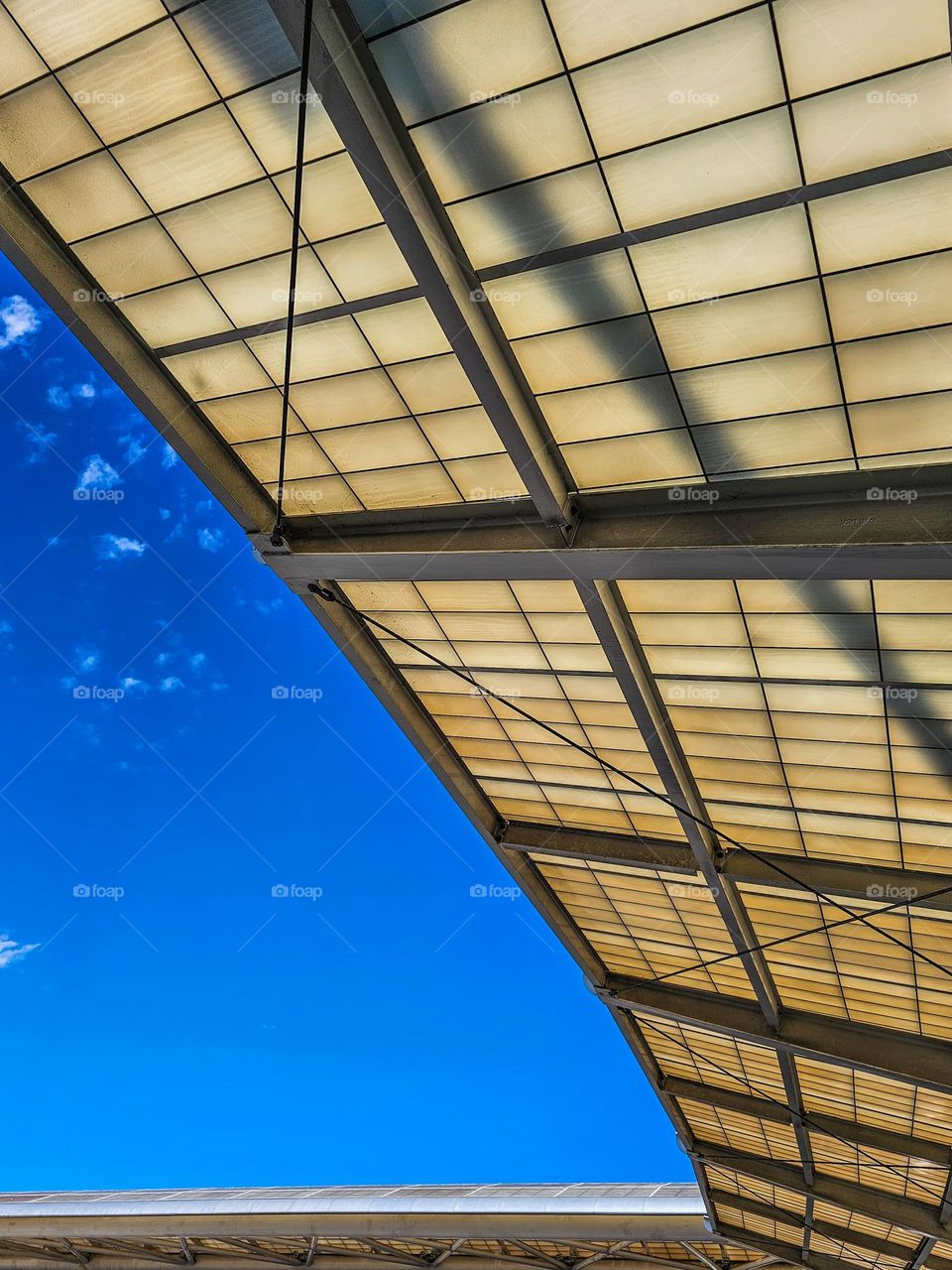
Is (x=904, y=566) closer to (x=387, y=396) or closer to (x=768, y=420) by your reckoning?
(x=768, y=420)

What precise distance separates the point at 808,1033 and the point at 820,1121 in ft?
22.8

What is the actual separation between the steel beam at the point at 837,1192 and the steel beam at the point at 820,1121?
4.70 m

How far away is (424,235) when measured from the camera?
8703 mm

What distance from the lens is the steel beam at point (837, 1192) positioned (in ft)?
93.5

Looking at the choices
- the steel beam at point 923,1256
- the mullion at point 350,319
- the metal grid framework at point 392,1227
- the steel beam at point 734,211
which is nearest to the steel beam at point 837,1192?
the steel beam at point 923,1256

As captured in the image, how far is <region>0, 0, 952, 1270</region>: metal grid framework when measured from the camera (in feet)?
24.9

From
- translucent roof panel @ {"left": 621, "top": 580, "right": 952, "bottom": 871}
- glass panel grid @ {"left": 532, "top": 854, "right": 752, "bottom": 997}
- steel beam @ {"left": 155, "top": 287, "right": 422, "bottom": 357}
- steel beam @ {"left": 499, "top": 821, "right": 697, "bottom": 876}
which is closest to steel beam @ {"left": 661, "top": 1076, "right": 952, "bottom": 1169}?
glass panel grid @ {"left": 532, "top": 854, "right": 752, "bottom": 997}

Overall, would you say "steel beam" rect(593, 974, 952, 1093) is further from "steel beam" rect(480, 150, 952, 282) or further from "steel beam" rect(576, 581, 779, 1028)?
"steel beam" rect(480, 150, 952, 282)

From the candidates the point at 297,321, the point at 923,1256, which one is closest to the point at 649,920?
the point at 297,321

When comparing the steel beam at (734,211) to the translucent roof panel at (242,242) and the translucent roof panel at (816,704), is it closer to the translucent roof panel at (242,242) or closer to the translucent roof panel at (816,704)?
the translucent roof panel at (242,242)

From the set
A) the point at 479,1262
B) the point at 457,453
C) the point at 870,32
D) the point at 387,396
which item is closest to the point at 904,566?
the point at 870,32

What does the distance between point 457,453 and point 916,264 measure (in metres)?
6.09

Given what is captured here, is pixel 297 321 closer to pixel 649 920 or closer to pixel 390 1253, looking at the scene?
pixel 649 920

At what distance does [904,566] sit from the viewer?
31.6 feet
